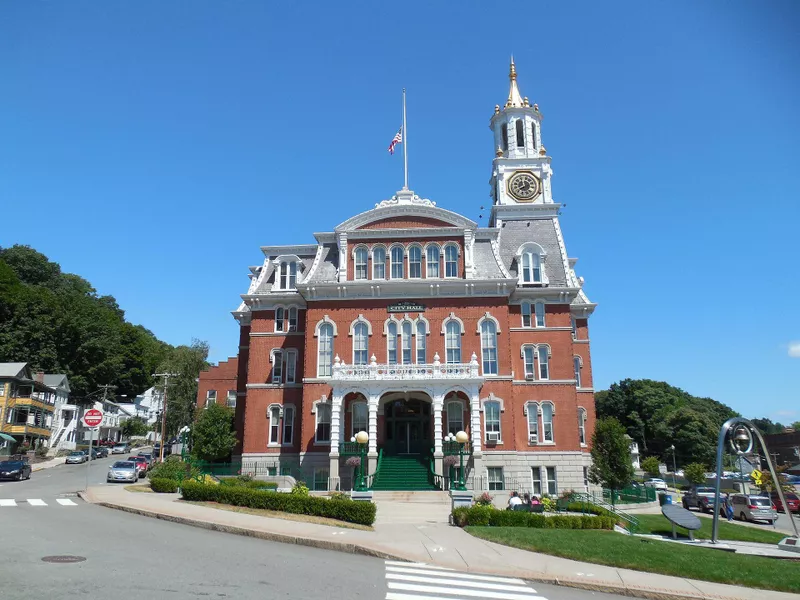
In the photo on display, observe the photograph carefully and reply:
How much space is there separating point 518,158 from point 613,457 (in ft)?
88.7

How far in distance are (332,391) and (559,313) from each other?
14898 millimetres

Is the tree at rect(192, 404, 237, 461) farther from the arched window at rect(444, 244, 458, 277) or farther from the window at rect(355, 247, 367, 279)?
the arched window at rect(444, 244, 458, 277)

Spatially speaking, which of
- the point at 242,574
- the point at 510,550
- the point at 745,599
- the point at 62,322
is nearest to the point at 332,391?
the point at 510,550

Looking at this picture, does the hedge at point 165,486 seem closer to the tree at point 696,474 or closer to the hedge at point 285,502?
the hedge at point 285,502

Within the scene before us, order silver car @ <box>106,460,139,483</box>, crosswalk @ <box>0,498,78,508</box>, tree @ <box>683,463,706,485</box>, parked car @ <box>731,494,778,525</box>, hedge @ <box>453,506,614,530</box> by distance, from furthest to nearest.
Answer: tree @ <box>683,463,706,485</box>, silver car @ <box>106,460,139,483</box>, parked car @ <box>731,494,778,525</box>, crosswalk @ <box>0,498,78,508</box>, hedge @ <box>453,506,614,530</box>

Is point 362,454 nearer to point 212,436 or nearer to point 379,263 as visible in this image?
point 212,436

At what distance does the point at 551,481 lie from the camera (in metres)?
34.6

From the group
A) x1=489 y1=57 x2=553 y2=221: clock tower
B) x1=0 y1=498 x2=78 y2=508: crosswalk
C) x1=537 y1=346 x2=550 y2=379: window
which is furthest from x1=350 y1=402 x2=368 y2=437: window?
x1=489 y1=57 x2=553 y2=221: clock tower

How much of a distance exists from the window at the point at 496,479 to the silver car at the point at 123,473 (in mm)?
21294

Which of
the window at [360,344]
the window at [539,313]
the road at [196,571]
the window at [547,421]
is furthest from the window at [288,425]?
the road at [196,571]

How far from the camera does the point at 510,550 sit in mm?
14977

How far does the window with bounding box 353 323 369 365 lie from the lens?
35500mm

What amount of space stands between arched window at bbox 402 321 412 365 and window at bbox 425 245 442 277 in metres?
3.44

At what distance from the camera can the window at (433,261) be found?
36.5 metres
